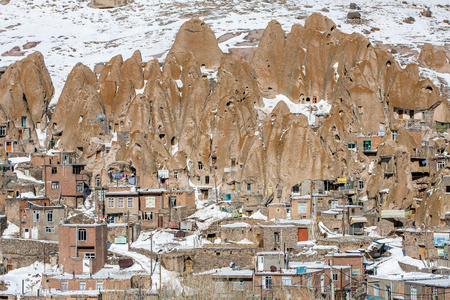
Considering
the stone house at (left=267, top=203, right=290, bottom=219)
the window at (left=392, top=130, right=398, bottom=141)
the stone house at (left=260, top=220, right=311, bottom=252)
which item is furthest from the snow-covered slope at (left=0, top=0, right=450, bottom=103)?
the stone house at (left=260, top=220, right=311, bottom=252)

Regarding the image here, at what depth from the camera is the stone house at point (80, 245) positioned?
2891 inches

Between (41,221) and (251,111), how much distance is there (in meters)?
35.0

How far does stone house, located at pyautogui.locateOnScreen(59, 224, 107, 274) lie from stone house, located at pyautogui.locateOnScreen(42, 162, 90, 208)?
19374 mm

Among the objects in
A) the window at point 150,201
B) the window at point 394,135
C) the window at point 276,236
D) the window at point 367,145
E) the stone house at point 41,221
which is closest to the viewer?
the window at point 276,236

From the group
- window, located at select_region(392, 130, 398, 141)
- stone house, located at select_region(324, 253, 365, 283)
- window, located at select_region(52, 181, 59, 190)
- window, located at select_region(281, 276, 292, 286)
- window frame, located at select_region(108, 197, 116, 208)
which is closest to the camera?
window, located at select_region(281, 276, 292, 286)

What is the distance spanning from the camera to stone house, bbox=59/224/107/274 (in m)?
73.4

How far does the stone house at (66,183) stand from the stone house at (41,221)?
32.2 feet

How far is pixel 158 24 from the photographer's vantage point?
6801 inches

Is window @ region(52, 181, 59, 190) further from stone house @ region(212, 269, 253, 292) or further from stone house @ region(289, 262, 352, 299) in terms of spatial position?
stone house @ region(289, 262, 352, 299)

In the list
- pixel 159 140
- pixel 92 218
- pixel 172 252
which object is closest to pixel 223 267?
pixel 172 252

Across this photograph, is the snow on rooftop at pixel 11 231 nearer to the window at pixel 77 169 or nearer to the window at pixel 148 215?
the window at pixel 77 169

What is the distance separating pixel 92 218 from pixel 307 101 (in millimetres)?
42320

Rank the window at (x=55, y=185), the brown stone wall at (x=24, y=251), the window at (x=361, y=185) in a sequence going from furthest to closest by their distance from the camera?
the window at (x=55, y=185) → the window at (x=361, y=185) → the brown stone wall at (x=24, y=251)

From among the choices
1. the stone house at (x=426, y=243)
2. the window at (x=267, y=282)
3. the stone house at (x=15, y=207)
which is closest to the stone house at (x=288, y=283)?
the window at (x=267, y=282)
